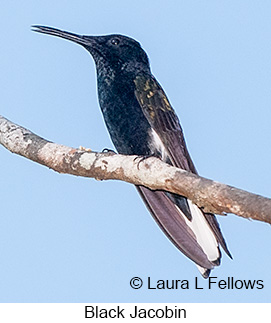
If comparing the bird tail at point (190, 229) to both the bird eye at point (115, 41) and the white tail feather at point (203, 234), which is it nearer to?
the white tail feather at point (203, 234)

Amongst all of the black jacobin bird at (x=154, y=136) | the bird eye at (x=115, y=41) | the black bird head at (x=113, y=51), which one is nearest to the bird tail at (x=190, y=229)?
the black jacobin bird at (x=154, y=136)

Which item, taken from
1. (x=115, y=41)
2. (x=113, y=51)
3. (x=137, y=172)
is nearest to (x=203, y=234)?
(x=137, y=172)

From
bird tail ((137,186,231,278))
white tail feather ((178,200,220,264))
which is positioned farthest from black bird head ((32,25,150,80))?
white tail feather ((178,200,220,264))

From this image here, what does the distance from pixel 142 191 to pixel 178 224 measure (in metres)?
0.44

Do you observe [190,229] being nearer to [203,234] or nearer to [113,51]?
[203,234]

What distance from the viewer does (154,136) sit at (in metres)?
5.55

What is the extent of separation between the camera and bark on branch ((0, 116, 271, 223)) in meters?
3.54

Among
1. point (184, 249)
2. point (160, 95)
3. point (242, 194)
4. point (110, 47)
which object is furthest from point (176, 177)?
point (110, 47)

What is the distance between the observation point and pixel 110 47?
6098 mm

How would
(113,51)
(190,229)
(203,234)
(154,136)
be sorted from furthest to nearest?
(113,51), (154,136), (190,229), (203,234)

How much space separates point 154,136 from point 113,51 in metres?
1.09

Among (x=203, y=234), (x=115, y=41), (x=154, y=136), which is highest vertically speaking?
(x=115, y=41)

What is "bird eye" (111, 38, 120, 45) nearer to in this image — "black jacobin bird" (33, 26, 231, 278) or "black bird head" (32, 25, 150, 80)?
"black bird head" (32, 25, 150, 80)

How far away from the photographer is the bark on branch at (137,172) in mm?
3536
